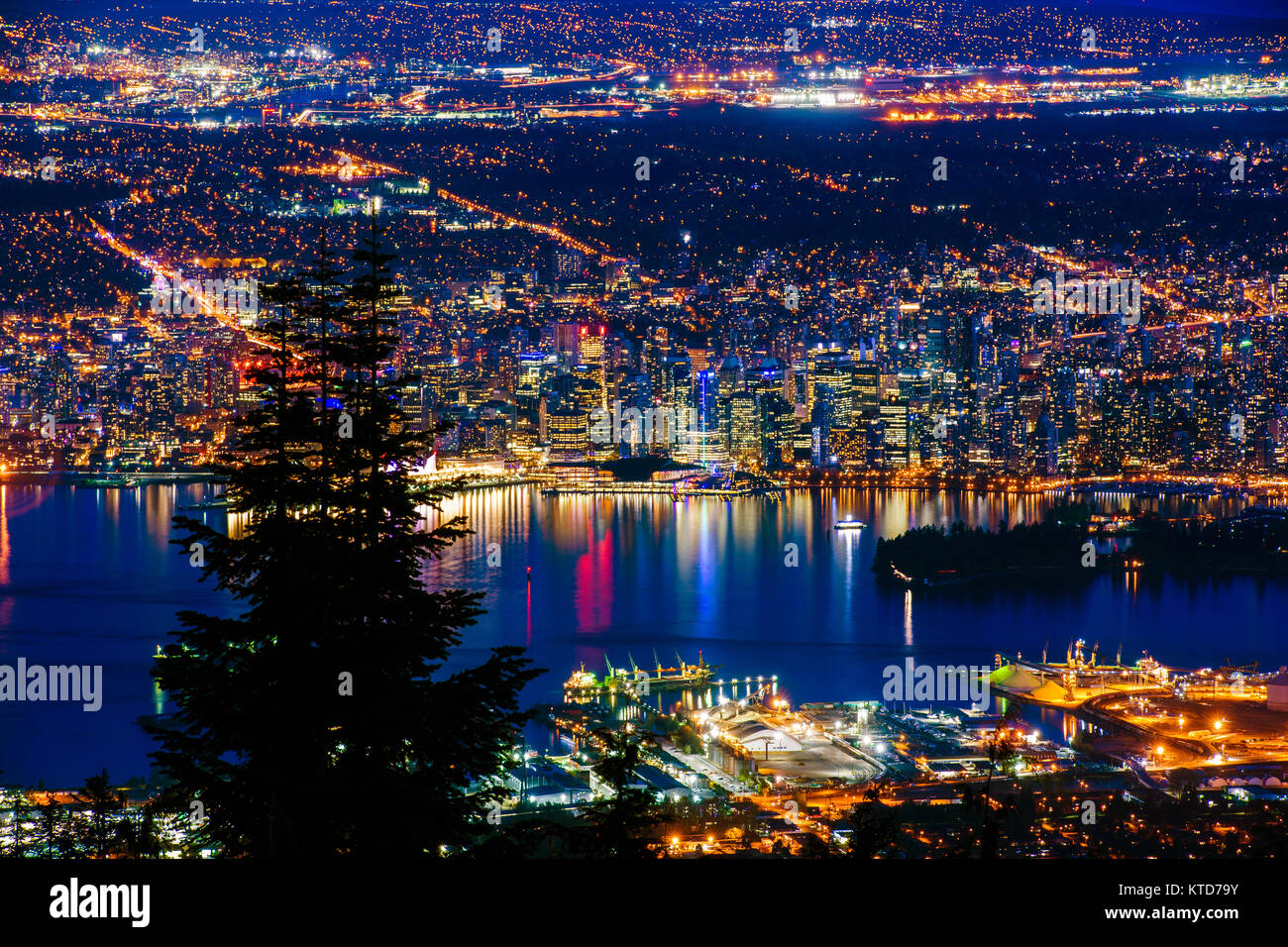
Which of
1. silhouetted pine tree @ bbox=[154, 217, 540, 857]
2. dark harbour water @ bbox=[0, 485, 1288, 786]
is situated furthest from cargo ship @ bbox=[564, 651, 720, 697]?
silhouetted pine tree @ bbox=[154, 217, 540, 857]

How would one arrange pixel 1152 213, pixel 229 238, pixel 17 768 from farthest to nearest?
pixel 1152 213, pixel 229 238, pixel 17 768

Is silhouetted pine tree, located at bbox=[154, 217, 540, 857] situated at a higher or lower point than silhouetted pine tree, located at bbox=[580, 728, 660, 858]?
higher

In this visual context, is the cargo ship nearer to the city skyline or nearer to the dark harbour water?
the city skyline

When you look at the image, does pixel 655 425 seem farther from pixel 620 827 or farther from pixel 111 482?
pixel 620 827

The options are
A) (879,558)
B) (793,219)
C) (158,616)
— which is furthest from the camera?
(793,219)

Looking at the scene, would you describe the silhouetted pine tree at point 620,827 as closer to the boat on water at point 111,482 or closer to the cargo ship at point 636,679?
the cargo ship at point 636,679
